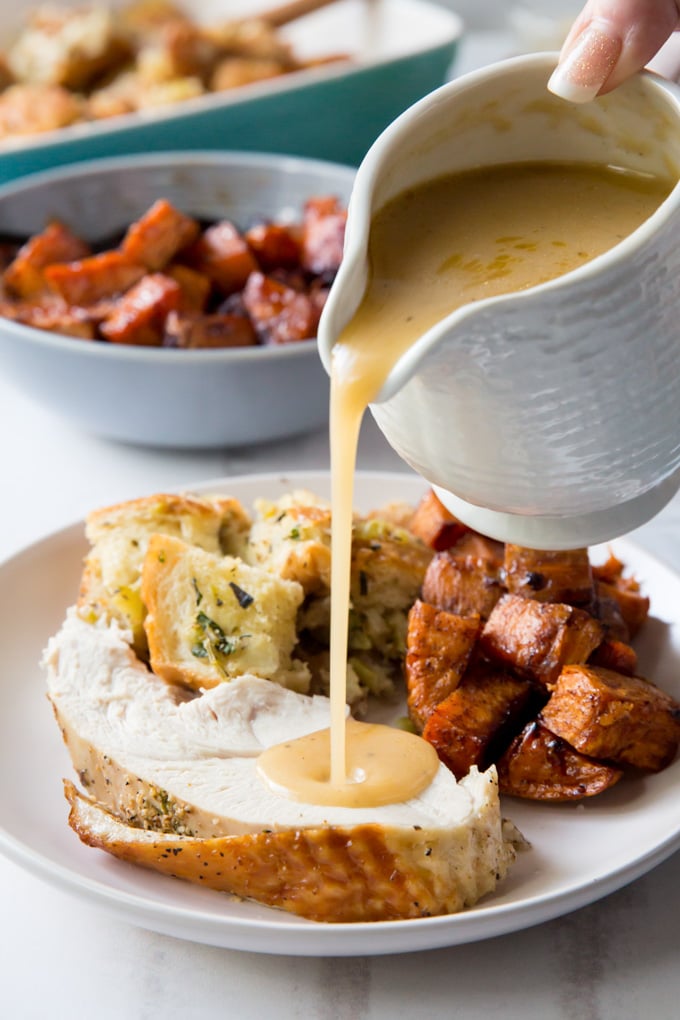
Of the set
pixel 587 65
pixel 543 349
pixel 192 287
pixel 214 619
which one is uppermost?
pixel 587 65

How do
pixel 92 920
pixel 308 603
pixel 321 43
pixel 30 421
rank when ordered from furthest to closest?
1. pixel 321 43
2. pixel 30 421
3. pixel 308 603
4. pixel 92 920

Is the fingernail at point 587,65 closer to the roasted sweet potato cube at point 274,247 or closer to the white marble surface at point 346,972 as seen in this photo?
the white marble surface at point 346,972

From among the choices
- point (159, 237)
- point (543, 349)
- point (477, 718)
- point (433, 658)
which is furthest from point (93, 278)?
point (543, 349)

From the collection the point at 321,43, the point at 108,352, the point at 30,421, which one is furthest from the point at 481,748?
the point at 321,43

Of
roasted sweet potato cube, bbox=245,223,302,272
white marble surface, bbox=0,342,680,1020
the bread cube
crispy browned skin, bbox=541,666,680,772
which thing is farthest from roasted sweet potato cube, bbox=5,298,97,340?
crispy browned skin, bbox=541,666,680,772

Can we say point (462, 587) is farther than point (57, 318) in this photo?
No

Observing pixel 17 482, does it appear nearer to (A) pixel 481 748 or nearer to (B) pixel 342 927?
(A) pixel 481 748

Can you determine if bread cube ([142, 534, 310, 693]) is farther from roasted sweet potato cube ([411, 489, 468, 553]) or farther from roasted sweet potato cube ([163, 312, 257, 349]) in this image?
roasted sweet potato cube ([163, 312, 257, 349])

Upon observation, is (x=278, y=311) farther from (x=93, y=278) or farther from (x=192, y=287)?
(x=93, y=278)
